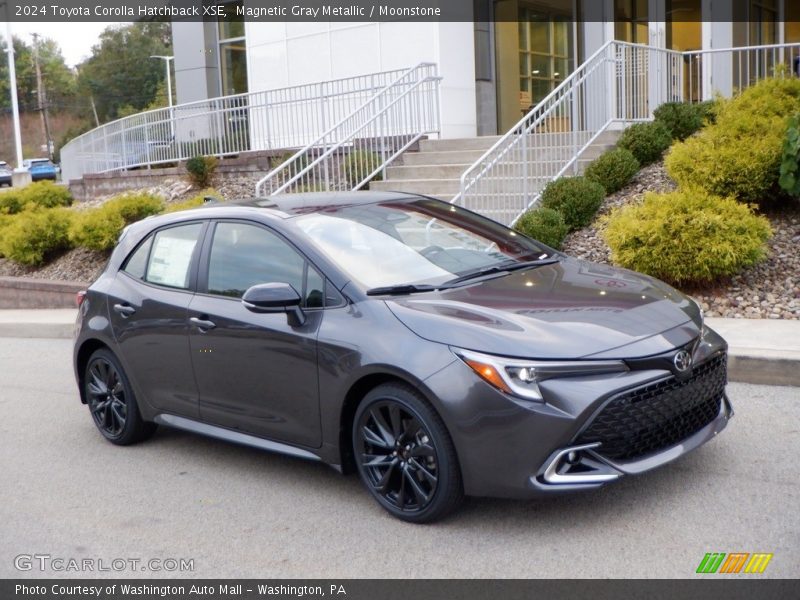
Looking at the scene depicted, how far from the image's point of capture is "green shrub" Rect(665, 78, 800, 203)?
9930mm

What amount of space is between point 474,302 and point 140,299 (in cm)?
250

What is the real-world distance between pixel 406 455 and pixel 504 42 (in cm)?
1488

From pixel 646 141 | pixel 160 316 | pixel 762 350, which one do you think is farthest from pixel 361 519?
pixel 646 141

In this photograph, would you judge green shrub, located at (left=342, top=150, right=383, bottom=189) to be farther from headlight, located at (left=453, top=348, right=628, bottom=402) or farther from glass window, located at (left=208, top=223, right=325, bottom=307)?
headlight, located at (left=453, top=348, right=628, bottom=402)

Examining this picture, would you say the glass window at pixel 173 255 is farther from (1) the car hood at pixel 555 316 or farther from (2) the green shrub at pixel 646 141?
(2) the green shrub at pixel 646 141

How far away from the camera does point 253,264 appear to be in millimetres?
5613

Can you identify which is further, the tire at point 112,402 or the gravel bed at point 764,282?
the gravel bed at point 764,282

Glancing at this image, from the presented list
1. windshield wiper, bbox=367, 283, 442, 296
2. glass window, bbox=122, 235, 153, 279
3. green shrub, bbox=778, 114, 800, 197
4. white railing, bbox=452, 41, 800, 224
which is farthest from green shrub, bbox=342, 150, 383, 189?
windshield wiper, bbox=367, 283, 442, 296

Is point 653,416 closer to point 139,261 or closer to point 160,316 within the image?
point 160,316

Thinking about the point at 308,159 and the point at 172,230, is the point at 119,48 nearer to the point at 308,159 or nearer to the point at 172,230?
the point at 308,159

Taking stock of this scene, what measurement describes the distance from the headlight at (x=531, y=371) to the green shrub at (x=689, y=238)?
4.82 meters

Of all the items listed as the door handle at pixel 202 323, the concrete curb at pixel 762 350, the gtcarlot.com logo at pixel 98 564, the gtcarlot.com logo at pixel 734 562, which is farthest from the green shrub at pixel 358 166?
the gtcarlot.com logo at pixel 734 562

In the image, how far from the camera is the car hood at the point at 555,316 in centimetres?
439
